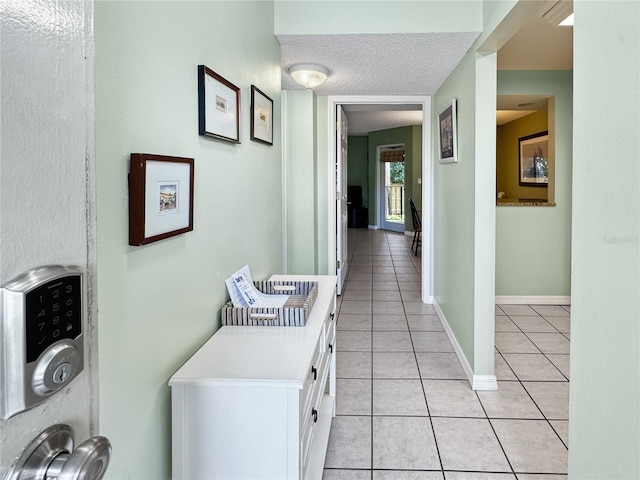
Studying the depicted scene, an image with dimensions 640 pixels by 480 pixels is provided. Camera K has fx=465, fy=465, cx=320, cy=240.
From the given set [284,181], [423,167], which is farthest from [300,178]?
[423,167]

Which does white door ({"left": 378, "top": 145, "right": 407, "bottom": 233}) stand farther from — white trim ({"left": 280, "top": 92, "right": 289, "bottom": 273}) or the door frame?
white trim ({"left": 280, "top": 92, "right": 289, "bottom": 273})

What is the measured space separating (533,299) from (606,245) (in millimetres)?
3843

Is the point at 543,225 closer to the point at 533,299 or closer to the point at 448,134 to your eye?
the point at 533,299

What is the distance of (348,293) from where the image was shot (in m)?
5.12

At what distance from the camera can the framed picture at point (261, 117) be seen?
80.0 inches

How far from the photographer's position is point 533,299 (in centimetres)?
463

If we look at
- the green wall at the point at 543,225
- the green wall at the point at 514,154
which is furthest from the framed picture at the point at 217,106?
the green wall at the point at 514,154

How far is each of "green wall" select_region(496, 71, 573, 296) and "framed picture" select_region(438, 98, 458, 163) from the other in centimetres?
109

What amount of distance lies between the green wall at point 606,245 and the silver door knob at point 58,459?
103 centimetres

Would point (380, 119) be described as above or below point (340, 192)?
above

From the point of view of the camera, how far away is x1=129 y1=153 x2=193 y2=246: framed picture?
3.39ft

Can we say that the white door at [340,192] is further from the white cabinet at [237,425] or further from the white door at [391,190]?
the white door at [391,190]

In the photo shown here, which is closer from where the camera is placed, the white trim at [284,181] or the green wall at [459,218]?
the green wall at [459,218]

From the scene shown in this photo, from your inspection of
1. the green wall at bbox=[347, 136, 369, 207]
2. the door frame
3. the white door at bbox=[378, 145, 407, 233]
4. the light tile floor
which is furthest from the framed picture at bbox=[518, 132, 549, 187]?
the green wall at bbox=[347, 136, 369, 207]
